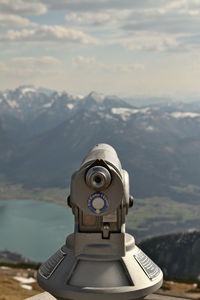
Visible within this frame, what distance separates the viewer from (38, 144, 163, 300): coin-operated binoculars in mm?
8180

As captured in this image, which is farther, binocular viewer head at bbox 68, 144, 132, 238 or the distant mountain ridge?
the distant mountain ridge

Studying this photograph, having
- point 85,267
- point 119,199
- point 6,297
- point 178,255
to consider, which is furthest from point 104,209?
point 178,255

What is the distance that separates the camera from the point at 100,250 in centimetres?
859

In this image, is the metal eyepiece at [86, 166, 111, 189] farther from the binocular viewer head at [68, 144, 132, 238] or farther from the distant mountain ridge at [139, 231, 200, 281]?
the distant mountain ridge at [139, 231, 200, 281]

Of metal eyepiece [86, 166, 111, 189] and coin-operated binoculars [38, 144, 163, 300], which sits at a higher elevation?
metal eyepiece [86, 166, 111, 189]

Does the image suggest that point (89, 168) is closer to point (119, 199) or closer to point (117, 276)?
point (119, 199)

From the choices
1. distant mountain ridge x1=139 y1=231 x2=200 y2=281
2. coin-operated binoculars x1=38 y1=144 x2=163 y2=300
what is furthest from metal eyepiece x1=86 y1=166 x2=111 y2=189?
distant mountain ridge x1=139 y1=231 x2=200 y2=281

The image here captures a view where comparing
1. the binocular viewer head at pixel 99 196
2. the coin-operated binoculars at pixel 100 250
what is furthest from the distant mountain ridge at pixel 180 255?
the binocular viewer head at pixel 99 196

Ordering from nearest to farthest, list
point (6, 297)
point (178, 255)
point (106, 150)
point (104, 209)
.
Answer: point (104, 209) < point (106, 150) < point (6, 297) < point (178, 255)

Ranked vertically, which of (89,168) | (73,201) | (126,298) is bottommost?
(126,298)

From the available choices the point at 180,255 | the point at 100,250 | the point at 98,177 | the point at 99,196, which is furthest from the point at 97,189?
the point at 180,255

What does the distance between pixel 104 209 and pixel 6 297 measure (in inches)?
485

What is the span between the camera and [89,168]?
827 cm

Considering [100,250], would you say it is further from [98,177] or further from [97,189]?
[98,177]
